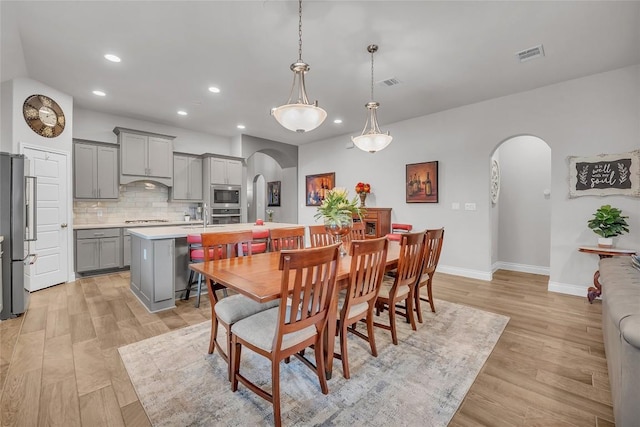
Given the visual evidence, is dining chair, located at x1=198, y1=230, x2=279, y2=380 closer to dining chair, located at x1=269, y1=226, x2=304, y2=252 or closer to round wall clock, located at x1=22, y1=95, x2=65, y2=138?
dining chair, located at x1=269, y1=226, x2=304, y2=252

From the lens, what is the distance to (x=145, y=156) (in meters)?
5.21

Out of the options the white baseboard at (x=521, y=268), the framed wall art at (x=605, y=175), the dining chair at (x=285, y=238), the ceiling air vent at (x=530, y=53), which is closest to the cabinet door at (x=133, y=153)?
the dining chair at (x=285, y=238)

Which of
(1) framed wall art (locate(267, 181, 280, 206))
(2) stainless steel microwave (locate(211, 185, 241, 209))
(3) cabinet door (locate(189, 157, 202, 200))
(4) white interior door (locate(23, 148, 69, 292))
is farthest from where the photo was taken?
(1) framed wall art (locate(267, 181, 280, 206))

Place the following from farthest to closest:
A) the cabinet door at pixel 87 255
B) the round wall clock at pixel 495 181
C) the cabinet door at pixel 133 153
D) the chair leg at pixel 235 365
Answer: the cabinet door at pixel 133 153 → the round wall clock at pixel 495 181 → the cabinet door at pixel 87 255 → the chair leg at pixel 235 365

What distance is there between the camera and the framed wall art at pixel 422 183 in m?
4.97

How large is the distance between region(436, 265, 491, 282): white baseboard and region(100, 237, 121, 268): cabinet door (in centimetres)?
567

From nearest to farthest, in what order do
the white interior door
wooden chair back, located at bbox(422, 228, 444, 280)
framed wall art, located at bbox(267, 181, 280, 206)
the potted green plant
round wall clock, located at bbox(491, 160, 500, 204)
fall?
1. wooden chair back, located at bbox(422, 228, 444, 280)
2. the potted green plant
3. the white interior door
4. round wall clock, located at bbox(491, 160, 500, 204)
5. framed wall art, located at bbox(267, 181, 280, 206)

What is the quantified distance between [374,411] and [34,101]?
212 inches

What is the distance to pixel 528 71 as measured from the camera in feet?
11.2

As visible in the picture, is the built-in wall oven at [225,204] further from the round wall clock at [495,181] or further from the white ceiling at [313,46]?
the round wall clock at [495,181]

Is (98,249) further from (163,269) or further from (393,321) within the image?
(393,321)

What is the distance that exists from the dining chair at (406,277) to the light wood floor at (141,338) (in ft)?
2.31

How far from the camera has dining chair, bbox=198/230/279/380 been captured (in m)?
1.83

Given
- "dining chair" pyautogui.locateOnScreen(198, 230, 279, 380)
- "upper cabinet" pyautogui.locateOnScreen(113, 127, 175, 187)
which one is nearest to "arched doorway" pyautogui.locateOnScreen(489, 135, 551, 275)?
"dining chair" pyautogui.locateOnScreen(198, 230, 279, 380)
